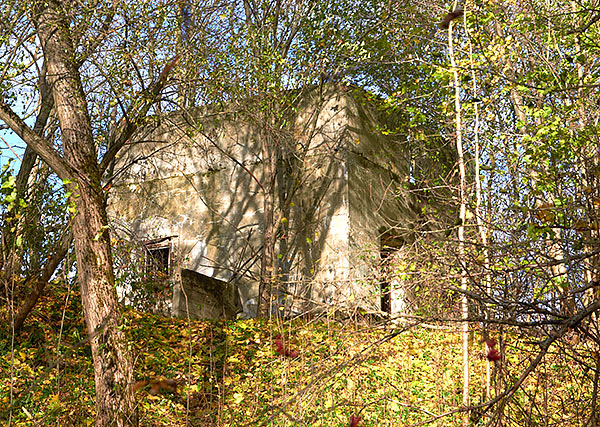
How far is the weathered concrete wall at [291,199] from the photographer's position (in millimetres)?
10117

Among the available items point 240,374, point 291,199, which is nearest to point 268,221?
point 291,199

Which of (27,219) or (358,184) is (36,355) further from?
(358,184)

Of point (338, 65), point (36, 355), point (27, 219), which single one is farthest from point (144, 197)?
point (36, 355)

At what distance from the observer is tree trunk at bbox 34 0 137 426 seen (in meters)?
5.61

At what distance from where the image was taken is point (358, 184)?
34.2 feet

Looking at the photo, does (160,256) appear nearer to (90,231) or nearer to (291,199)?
(291,199)

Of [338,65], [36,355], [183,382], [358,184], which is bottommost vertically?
[183,382]

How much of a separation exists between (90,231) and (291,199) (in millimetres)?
5024

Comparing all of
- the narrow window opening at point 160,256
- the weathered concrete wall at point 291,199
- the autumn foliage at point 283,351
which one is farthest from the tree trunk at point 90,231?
the narrow window opening at point 160,256

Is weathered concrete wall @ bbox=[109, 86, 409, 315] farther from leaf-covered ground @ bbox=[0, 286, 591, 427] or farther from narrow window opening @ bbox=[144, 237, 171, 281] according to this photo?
leaf-covered ground @ bbox=[0, 286, 591, 427]

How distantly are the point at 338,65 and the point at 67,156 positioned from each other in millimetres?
5602

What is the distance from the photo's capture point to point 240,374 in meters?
7.53

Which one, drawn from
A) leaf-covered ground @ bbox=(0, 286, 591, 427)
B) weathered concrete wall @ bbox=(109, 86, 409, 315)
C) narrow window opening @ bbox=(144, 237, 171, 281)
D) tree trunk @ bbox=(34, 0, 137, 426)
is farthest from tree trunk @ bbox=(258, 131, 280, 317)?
tree trunk @ bbox=(34, 0, 137, 426)

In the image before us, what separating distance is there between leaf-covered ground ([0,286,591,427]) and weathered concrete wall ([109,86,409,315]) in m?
1.40
